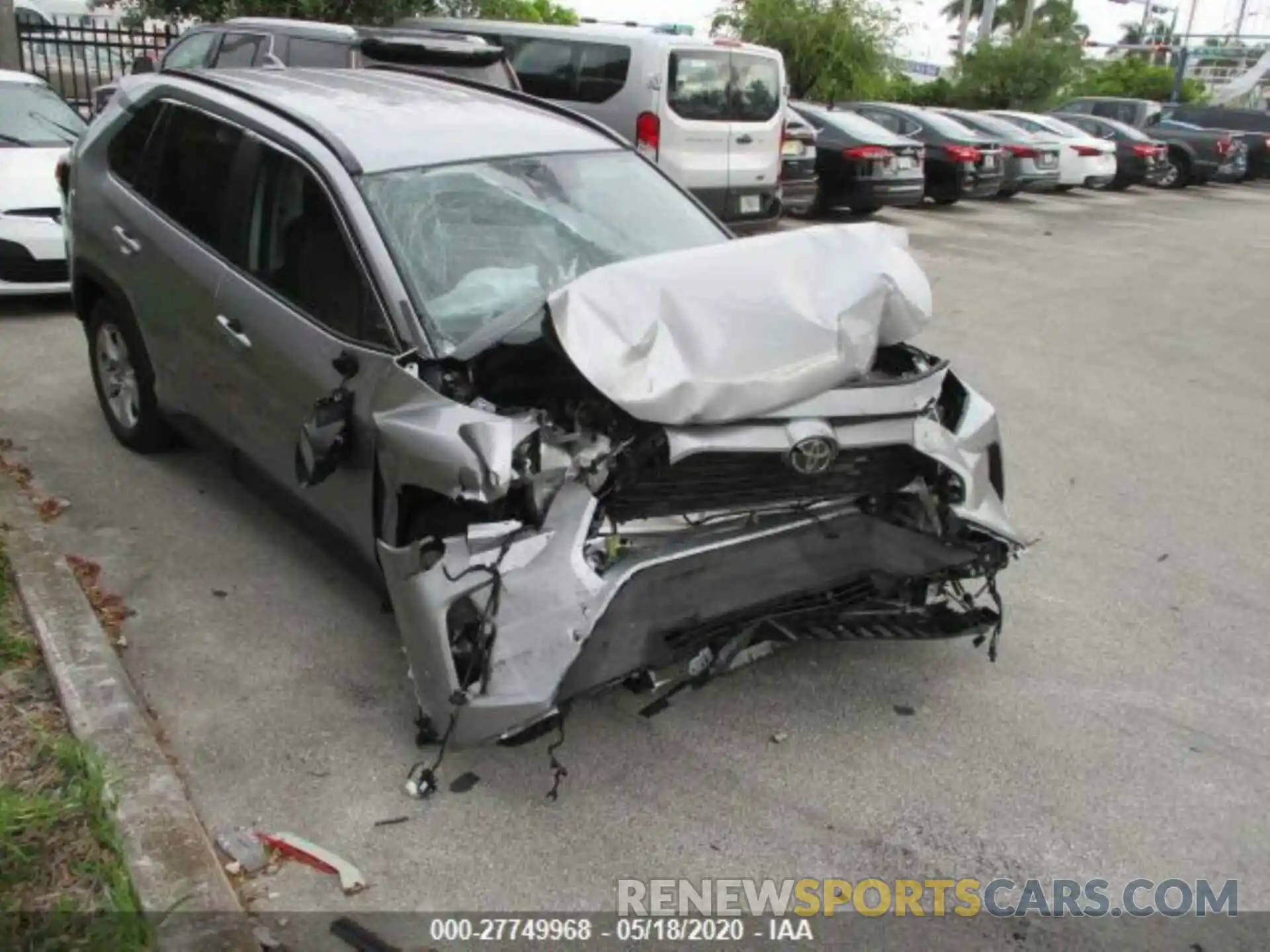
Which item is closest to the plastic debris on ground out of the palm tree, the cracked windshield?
the cracked windshield

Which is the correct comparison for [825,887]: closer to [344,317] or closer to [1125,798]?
[1125,798]

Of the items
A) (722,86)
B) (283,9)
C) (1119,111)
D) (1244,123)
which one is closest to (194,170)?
(722,86)

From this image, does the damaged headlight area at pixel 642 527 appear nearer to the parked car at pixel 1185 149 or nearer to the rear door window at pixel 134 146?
the rear door window at pixel 134 146

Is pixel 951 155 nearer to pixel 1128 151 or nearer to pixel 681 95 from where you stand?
pixel 681 95

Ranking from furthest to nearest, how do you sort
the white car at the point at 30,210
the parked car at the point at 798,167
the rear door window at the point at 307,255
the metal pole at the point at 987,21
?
1. the metal pole at the point at 987,21
2. the parked car at the point at 798,167
3. the white car at the point at 30,210
4. the rear door window at the point at 307,255

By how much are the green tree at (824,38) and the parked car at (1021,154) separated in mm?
3631

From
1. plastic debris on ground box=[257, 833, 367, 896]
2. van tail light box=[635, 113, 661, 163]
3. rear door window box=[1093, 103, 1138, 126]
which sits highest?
rear door window box=[1093, 103, 1138, 126]

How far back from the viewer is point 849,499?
354 centimetres

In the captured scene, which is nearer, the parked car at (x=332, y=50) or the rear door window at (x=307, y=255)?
the rear door window at (x=307, y=255)

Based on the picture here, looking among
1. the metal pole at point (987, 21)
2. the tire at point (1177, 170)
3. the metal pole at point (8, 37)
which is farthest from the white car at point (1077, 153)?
the metal pole at point (8, 37)

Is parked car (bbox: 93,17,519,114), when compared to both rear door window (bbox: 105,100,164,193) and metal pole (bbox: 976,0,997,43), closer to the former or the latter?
rear door window (bbox: 105,100,164,193)

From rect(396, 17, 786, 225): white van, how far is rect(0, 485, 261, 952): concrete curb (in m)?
7.67

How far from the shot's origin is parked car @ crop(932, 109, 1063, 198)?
18938 mm

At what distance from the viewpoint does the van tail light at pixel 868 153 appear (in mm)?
14648
